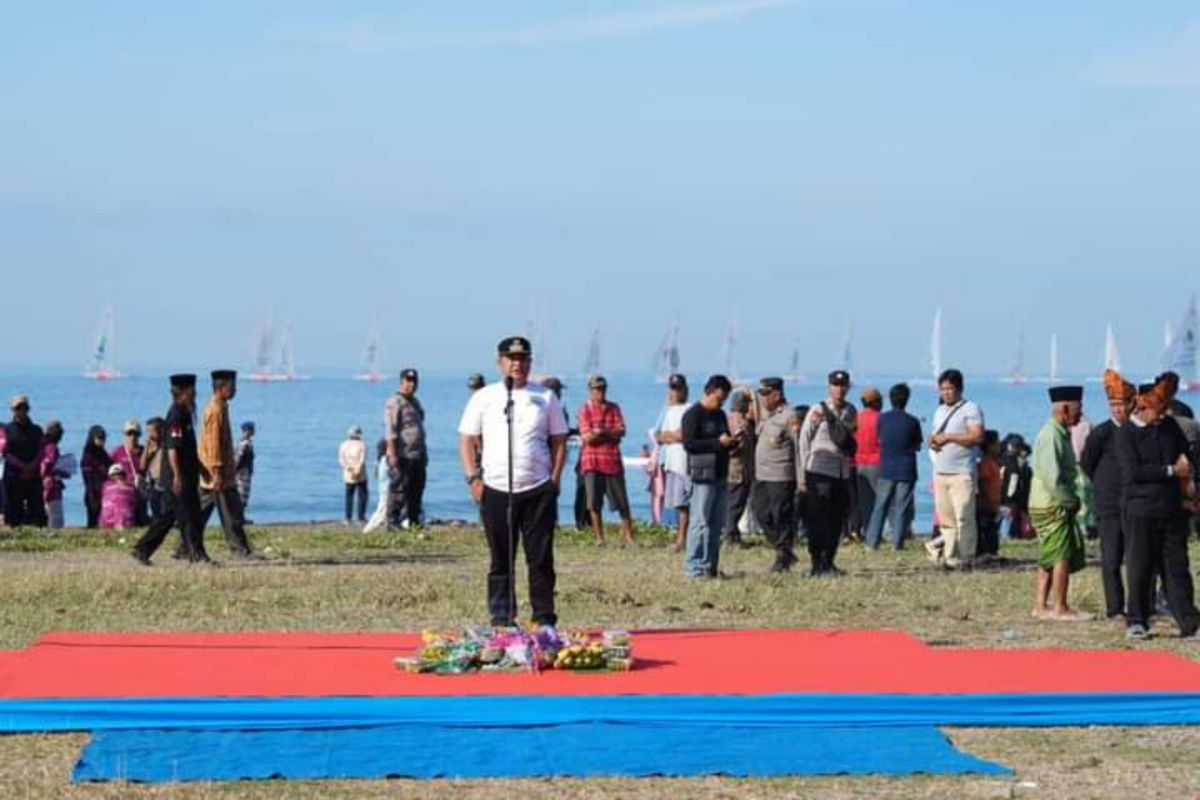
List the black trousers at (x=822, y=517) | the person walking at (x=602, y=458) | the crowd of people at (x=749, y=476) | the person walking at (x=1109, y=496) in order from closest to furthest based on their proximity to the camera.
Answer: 1. the crowd of people at (x=749, y=476)
2. the person walking at (x=1109, y=496)
3. the black trousers at (x=822, y=517)
4. the person walking at (x=602, y=458)

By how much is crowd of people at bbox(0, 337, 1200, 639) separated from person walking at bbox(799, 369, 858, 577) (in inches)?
0.7

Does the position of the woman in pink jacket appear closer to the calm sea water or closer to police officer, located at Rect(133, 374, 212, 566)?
police officer, located at Rect(133, 374, 212, 566)

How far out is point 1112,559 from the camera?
15.1 m

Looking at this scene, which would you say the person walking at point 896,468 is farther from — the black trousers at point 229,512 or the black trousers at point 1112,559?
the black trousers at point 1112,559

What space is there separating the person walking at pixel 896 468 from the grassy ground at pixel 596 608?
0.62m

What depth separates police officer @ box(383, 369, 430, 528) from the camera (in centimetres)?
2409

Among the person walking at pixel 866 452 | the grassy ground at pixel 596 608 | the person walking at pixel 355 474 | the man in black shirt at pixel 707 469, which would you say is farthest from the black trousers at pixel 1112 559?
the person walking at pixel 355 474

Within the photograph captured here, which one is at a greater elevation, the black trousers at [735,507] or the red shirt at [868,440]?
the red shirt at [868,440]

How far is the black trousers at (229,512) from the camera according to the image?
2038cm

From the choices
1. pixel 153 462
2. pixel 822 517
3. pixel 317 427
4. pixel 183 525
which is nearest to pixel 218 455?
pixel 183 525

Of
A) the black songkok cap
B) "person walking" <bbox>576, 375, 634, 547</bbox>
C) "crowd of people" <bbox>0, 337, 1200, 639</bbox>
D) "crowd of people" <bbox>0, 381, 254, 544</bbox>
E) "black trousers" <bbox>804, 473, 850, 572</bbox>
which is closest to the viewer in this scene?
"crowd of people" <bbox>0, 337, 1200, 639</bbox>

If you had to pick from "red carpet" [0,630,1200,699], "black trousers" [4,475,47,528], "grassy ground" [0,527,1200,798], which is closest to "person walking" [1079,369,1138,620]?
"grassy ground" [0,527,1200,798]

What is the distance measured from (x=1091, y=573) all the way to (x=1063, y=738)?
884 centimetres

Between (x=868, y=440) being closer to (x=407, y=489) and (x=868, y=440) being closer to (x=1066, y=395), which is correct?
(x=407, y=489)
